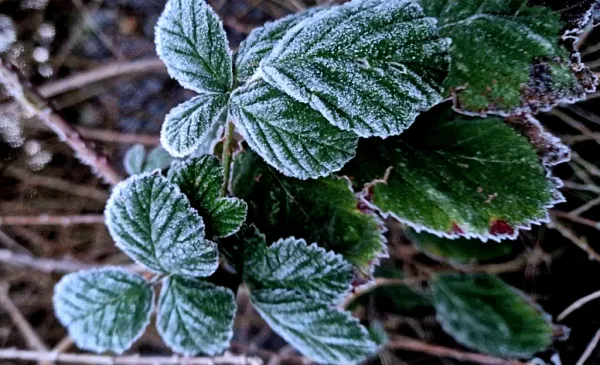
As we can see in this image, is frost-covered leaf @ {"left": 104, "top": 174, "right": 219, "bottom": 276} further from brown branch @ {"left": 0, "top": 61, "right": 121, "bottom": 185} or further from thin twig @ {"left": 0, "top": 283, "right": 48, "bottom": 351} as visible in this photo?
thin twig @ {"left": 0, "top": 283, "right": 48, "bottom": 351}

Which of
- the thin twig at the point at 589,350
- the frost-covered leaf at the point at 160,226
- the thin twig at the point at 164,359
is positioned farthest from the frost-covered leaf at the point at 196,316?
the thin twig at the point at 589,350

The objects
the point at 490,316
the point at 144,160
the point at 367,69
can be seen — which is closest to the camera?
the point at 367,69

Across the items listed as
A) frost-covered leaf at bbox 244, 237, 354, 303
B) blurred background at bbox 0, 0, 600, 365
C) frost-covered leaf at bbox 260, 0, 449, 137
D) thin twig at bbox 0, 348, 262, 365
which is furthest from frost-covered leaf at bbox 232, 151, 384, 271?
blurred background at bbox 0, 0, 600, 365

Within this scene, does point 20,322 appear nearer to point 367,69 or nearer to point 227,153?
point 227,153

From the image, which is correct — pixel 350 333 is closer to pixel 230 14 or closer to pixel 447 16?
pixel 447 16

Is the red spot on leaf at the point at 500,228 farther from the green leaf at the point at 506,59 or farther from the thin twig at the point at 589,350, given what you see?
the thin twig at the point at 589,350

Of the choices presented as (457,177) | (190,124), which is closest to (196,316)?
(190,124)
